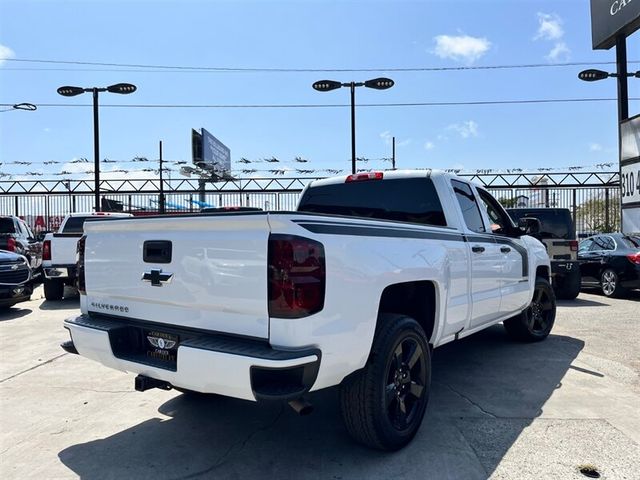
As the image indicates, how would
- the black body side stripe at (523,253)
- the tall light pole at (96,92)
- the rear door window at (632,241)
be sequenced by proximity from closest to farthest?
the black body side stripe at (523,253) → the rear door window at (632,241) → the tall light pole at (96,92)

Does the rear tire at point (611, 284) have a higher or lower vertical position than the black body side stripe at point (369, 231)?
lower

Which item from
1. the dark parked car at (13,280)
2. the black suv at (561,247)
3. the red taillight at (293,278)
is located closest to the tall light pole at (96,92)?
the dark parked car at (13,280)

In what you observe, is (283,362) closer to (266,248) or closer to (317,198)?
(266,248)

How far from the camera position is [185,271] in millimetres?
3045

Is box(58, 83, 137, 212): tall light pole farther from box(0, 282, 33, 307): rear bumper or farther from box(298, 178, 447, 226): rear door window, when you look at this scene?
box(298, 178, 447, 226): rear door window

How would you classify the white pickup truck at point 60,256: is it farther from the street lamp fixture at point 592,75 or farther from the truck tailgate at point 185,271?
the street lamp fixture at point 592,75

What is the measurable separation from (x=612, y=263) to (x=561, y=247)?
169 cm

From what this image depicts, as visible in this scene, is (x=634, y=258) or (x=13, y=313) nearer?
(x=13, y=313)

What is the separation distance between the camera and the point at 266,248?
2.71m

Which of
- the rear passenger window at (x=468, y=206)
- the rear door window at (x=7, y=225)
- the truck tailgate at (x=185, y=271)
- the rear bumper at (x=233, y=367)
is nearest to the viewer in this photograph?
the rear bumper at (x=233, y=367)

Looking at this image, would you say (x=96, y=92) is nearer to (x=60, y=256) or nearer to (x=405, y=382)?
(x=60, y=256)

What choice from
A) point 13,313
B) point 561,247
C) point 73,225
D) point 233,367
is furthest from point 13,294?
point 561,247

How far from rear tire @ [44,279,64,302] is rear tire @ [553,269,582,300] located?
10.8 m

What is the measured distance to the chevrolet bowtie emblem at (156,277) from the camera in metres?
3.13
